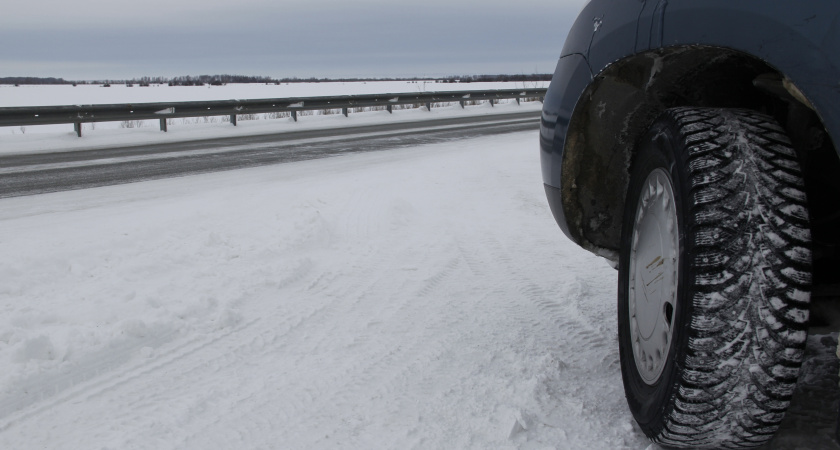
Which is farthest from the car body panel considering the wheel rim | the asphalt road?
the asphalt road

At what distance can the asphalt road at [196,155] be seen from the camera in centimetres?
900

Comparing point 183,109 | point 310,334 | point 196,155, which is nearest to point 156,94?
point 183,109

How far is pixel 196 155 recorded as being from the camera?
11.8m

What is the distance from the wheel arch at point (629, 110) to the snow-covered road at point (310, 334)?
2.12ft

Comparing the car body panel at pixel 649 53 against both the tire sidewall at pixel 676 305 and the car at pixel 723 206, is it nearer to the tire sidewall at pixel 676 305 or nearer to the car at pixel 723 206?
the car at pixel 723 206

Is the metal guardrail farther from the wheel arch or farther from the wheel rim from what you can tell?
the wheel rim

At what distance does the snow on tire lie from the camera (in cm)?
153

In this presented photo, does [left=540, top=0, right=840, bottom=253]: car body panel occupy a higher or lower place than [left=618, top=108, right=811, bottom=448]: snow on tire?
higher

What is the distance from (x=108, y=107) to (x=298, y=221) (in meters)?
13.4

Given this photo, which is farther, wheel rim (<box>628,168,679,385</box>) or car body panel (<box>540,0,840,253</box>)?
wheel rim (<box>628,168,679,385</box>)

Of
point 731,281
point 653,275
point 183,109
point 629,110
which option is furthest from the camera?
point 183,109

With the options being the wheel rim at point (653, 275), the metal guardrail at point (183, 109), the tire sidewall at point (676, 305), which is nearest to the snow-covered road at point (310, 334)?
the tire sidewall at point (676, 305)

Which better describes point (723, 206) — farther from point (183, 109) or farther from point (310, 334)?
point (183, 109)

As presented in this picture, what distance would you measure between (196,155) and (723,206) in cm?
1135
